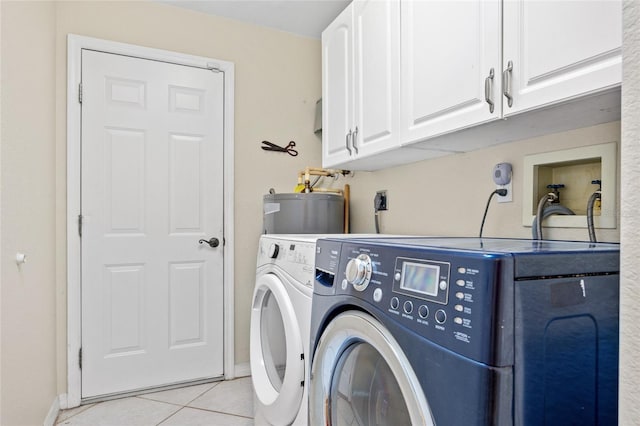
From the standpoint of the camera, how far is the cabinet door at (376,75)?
157 centimetres

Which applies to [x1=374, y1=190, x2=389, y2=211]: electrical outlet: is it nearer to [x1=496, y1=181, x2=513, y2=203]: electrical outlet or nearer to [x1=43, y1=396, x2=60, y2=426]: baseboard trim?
[x1=496, y1=181, x2=513, y2=203]: electrical outlet

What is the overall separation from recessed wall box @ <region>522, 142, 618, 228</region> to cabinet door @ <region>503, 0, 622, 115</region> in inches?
12.4

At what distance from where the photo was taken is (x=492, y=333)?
58 cm

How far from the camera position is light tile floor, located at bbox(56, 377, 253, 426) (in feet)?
6.54

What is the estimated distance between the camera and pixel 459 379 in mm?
616

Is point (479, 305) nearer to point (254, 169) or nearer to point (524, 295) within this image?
point (524, 295)

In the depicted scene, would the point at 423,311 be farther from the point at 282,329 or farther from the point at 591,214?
the point at 282,329

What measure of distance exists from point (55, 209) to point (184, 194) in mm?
680

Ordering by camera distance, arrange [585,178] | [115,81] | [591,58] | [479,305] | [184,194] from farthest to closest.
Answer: [184,194] → [115,81] → [585,178] → [591,58] → [479,305]

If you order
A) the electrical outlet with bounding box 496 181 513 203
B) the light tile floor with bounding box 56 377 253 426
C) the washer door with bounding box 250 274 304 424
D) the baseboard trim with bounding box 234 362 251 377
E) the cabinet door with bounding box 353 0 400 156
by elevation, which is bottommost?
the light tile floor with bounding box 56 377 253 426

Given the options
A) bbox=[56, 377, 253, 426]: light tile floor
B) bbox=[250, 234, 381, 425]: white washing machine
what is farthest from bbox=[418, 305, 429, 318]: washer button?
bbox=[56, 377, 253, 426]: light tile floor

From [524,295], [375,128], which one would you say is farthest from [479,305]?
[375,128]

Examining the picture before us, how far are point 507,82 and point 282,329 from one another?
3.90 feet

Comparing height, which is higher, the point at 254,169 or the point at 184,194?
the point at 254,169
